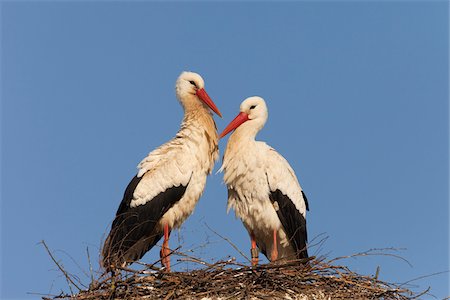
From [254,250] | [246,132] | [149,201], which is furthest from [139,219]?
[246,132]

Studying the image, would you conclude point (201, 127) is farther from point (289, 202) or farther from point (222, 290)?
point (222, 290)

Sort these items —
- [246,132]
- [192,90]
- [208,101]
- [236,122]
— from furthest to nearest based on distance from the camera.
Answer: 1. [192,90]
2. [208,101]
3. [236,122]
4. [246,132]

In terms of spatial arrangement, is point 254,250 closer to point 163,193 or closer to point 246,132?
point 163,193

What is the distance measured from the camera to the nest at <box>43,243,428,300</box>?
7.60m

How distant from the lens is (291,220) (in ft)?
29.4

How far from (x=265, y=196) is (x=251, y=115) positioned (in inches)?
34.6

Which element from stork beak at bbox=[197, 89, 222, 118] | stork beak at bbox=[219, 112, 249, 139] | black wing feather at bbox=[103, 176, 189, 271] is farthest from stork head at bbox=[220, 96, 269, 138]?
black wing feather at bbox=[103, 176, 189, 271]

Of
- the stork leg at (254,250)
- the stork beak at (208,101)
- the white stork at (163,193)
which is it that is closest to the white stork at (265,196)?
the stork leg at (254,250)

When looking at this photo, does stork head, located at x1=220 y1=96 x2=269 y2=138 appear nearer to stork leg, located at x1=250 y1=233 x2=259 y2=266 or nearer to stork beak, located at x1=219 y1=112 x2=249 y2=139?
stork beak, located at x1=219 y1=112 x2=249 y2=139

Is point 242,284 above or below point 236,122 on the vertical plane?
below

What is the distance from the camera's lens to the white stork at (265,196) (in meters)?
8.88

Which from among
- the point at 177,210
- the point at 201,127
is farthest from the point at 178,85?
the point at 177,210

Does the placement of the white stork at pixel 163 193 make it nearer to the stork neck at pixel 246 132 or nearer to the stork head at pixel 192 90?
the stork neck at pixel 246 132

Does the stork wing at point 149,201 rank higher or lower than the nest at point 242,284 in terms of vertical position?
higher
